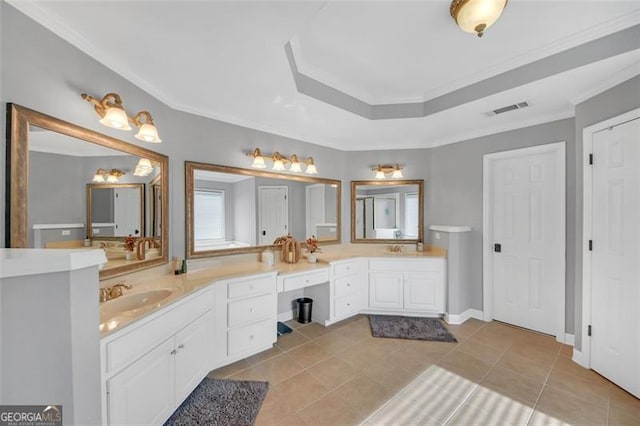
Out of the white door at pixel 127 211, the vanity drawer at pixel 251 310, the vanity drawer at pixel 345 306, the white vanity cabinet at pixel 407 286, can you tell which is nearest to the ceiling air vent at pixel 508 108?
the white vanity cabinet at pixel 407 286

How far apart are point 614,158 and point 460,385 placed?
225 centimetres

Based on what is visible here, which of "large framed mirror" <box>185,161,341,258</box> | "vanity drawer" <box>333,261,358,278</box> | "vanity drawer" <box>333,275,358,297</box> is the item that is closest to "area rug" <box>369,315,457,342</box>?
"vanity drawer" <box>333,275,358,297</box>

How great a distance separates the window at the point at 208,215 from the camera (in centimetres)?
248

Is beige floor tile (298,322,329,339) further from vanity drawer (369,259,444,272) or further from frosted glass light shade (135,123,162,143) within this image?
frosted glass light shade (135,123,162,143)

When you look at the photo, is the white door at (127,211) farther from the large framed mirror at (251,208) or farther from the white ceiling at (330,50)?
the white ceiling at (330,50)

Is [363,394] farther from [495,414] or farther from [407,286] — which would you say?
[407,286]

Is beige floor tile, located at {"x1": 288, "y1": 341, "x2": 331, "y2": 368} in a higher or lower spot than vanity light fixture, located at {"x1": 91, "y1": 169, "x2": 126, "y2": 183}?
lower

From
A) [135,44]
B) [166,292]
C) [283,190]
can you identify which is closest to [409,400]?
[166,292]

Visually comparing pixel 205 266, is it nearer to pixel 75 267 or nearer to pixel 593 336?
pixel 75 267

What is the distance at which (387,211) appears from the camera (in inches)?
144

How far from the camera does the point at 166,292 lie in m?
1.83

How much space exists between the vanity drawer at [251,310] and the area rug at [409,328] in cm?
127

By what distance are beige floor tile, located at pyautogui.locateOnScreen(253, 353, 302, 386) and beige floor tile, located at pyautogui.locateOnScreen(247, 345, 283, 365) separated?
0.05m

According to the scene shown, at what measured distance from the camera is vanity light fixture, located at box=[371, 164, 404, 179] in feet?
11.8
